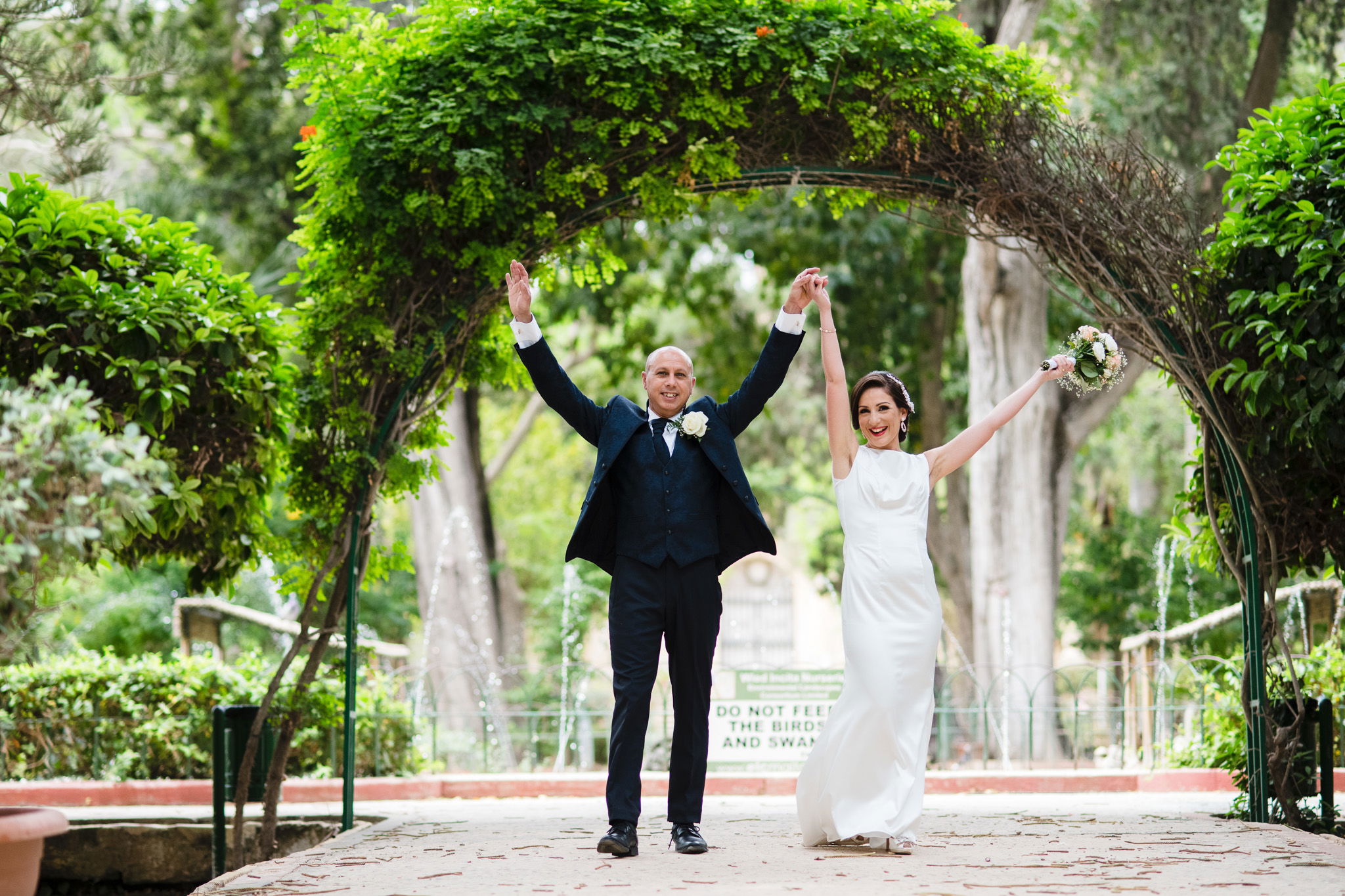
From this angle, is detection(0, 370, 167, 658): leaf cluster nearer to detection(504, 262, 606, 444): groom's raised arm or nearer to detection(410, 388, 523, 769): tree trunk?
detection(504, 262, 606, 444): groom's raised arm

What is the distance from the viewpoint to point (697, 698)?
4809 mm

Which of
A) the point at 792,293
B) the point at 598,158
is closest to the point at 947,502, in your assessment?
the point at 598,158

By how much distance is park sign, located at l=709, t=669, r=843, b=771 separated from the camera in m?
9.21

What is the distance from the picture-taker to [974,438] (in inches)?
198

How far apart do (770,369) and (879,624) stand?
1086mm

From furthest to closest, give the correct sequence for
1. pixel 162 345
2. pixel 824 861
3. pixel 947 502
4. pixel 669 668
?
pixel 947 502
pixel 162 345
pixel 669 668
pixel 824 861

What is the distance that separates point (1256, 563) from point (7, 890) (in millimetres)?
5503

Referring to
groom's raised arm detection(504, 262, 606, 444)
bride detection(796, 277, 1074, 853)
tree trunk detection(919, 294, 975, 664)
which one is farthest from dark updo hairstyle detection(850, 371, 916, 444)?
tree trunk detection(919, 294, 975, 664)

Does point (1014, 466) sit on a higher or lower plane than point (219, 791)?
higher

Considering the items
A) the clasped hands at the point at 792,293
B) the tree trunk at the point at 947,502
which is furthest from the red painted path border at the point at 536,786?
the tree trunk at the point at 947,502

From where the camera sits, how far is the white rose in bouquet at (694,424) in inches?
188

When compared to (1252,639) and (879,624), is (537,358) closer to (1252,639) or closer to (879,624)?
(879,624)

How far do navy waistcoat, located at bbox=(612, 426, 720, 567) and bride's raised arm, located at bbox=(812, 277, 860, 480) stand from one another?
1.64 ft

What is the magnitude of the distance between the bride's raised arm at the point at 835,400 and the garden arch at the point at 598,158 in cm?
164
